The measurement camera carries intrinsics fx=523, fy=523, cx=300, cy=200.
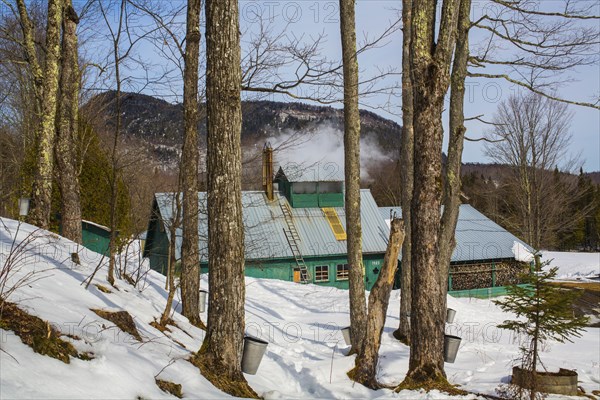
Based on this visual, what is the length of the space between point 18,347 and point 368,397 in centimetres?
443

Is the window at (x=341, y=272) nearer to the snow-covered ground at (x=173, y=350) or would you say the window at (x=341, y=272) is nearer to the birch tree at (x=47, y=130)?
the snow-covered ground at (x=173, y=350)

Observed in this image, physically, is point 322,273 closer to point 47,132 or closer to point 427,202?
point 47,132

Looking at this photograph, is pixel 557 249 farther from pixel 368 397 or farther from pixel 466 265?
pixel 368 397

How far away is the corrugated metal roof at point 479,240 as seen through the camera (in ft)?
83.4

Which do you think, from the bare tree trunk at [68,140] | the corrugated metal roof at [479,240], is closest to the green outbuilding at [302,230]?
the corrugated metal roof at [479,240]

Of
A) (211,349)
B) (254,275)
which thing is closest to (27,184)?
(254,275)

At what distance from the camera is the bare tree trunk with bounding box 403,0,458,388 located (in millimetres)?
6785

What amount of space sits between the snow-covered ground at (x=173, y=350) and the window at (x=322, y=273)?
685 cm

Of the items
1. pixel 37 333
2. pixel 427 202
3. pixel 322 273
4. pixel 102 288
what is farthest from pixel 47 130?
pixel 322 273

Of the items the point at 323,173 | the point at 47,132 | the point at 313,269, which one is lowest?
the point at 313,269

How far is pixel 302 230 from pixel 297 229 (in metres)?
0.24

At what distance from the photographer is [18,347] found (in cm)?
391

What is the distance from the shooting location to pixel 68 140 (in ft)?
35.7

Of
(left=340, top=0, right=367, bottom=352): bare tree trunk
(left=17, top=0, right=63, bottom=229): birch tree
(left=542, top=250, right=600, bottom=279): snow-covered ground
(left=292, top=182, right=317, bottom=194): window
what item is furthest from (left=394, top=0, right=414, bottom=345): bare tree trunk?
(left=542, top=250, right=600, bottom=279): snow-covered ground
